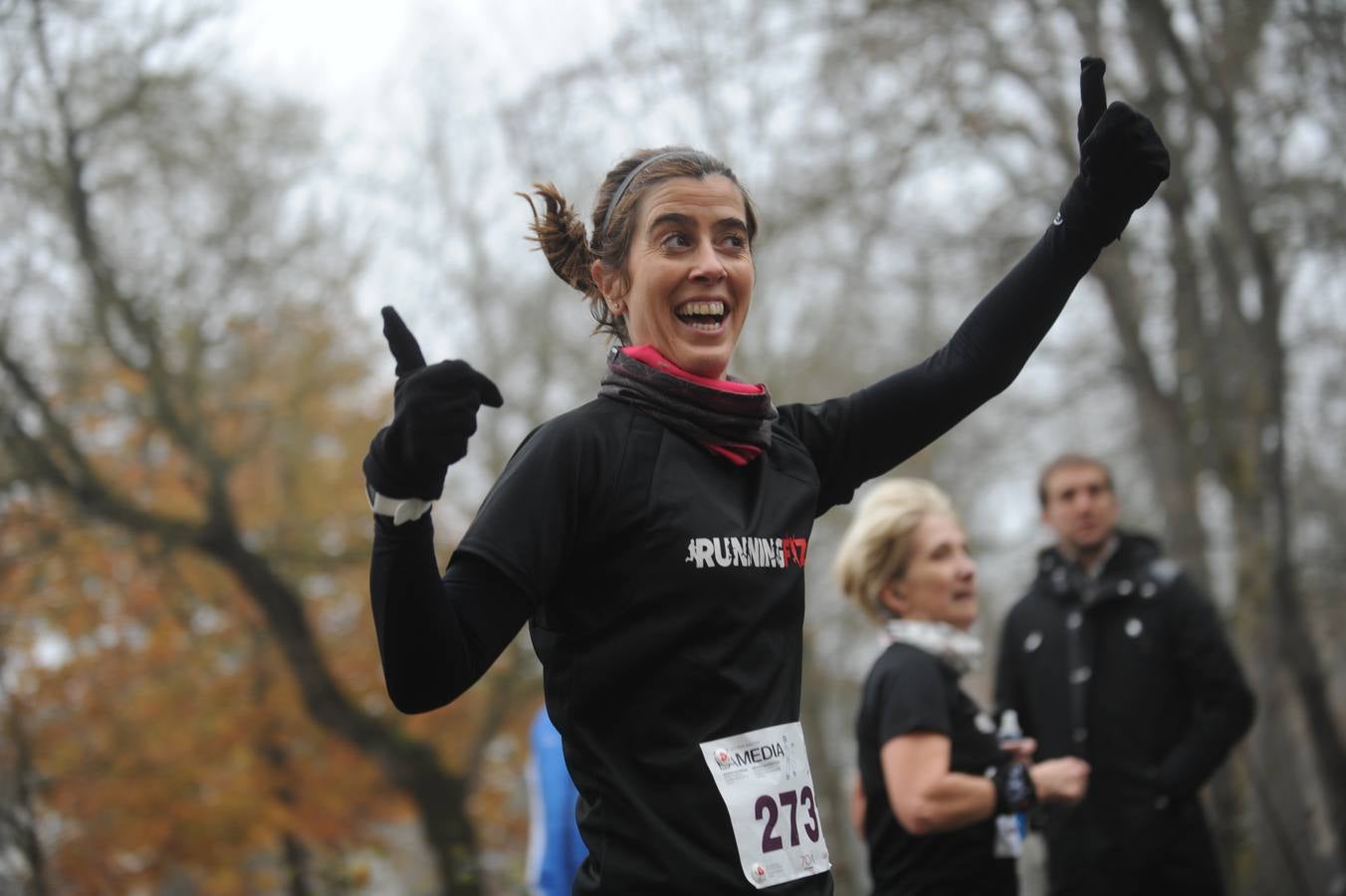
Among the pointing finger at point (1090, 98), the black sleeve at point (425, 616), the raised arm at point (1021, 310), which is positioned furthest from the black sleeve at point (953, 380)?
the black sleeve at point (425, 616)

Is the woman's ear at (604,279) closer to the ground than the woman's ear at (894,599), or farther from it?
farther from it

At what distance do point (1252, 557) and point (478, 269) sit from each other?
12.6 meters

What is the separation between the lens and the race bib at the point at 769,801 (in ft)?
6.36

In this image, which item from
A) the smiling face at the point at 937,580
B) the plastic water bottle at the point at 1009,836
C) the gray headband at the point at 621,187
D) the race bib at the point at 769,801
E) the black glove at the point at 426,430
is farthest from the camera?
the smiling face at the point at 937,580

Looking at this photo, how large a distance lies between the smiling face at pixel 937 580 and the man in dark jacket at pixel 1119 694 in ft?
3.90

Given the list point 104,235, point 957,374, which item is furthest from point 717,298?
point 104,235

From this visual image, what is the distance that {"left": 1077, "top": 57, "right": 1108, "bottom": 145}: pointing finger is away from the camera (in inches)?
88.6

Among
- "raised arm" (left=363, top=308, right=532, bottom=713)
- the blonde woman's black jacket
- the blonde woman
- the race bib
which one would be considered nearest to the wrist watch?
"raised arm" (left=363, top=308, right=532, bottom=713)

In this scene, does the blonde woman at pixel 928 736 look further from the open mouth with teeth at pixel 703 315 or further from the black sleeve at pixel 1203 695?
the open mouth with teeth at pixel 703 315

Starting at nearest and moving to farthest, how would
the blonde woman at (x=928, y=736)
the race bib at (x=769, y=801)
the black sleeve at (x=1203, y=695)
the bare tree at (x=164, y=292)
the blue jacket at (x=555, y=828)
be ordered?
the race bib at (x=769, y=801) → the blonde woman at (x=928, y=736) → the black sleeve at (x=1203, y=695) → the blue jacket at (x=555, y=828) → the bare tree at (x=164, y=292)

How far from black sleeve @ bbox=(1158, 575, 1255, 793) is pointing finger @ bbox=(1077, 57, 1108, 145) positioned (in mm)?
2904

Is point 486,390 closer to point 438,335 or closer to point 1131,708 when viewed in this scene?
point 1131,708

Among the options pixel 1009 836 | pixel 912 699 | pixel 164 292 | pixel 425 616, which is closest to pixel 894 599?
pixel 912 699

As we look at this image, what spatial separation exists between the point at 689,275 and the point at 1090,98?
29.1 inches
